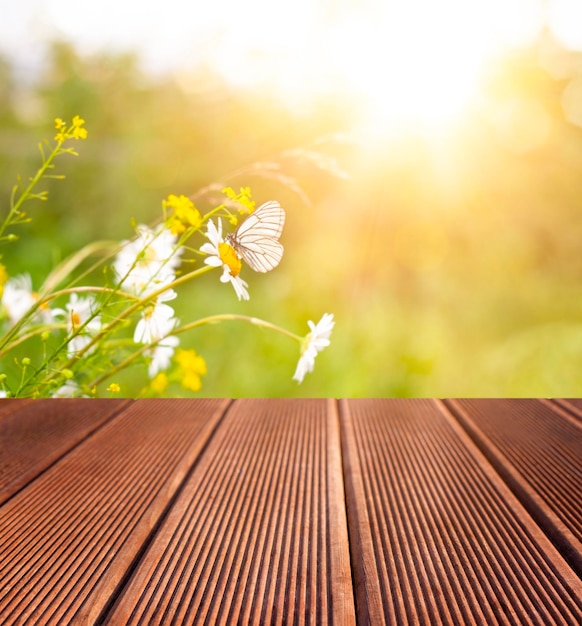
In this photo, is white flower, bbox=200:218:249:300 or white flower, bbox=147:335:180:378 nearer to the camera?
white flower, bbox=200:218:249:300

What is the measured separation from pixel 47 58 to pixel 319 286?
1.33m

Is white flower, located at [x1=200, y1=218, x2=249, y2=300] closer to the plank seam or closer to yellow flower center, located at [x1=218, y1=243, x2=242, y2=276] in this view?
yellow flower center, located at [x1=218, y1=243, x2=242, y2=276]

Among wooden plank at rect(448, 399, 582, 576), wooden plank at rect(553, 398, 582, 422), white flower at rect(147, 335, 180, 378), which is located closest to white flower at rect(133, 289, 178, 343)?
white flower at rect(147, 335, 180, 378)

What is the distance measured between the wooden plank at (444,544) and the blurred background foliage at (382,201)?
5.18ft

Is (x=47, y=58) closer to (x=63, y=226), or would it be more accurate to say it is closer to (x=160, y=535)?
(x=63, y=226)

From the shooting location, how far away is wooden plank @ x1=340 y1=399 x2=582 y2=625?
0.33m

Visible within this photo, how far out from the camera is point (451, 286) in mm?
2352

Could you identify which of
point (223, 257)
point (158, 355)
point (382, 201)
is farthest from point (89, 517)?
point (382, 201)

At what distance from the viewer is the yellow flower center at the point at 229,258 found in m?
0.50

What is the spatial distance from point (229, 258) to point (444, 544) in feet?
0.89

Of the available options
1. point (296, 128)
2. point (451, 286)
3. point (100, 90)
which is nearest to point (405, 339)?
point (451, 286)

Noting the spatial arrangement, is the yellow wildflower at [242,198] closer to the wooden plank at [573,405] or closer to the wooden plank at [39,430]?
the wooden plank at [39,430]

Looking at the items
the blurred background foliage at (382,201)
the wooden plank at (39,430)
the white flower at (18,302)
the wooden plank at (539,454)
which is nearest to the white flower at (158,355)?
the wooden plank at (39,430)

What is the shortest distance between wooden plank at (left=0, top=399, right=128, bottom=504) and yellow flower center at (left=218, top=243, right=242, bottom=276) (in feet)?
0.82
